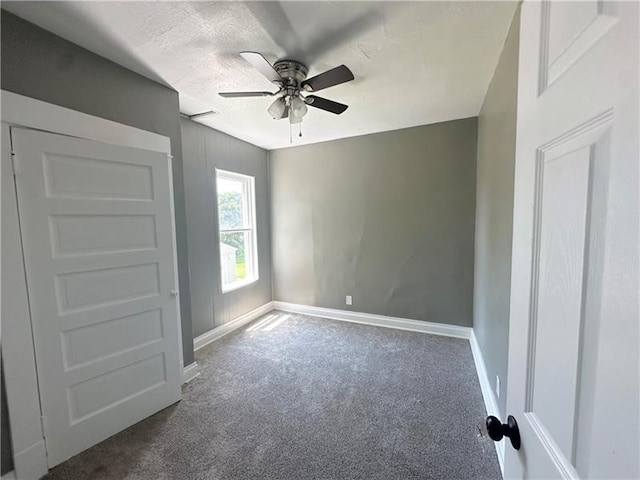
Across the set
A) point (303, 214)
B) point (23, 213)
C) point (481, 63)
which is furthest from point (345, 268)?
point (23, 213)

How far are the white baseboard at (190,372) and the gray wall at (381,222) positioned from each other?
6.10 ft

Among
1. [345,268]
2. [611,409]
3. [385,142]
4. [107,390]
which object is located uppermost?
[385,142]

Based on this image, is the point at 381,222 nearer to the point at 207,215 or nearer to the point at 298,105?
the point at 298,105

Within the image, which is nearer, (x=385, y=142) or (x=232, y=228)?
(x=385, y=142)

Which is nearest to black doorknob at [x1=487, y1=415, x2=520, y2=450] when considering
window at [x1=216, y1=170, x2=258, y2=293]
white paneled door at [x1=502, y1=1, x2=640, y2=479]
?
white paneled door at [x1=502, y1=1, x2=640, y2=479]

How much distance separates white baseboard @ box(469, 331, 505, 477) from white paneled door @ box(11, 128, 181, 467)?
2.27 meters

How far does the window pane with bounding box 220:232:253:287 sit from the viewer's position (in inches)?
141

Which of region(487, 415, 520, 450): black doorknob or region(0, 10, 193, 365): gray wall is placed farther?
region(0, 10, 193, 365): gray wall

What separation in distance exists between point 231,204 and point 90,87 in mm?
2021

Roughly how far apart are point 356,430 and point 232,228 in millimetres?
2747

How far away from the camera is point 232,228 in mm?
3709

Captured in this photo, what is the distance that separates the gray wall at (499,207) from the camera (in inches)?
60.3

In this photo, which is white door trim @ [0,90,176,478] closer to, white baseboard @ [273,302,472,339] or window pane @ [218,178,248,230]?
window pane @ [218,178,248,230]

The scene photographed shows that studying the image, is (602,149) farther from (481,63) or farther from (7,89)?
(7,89)
